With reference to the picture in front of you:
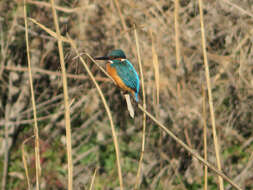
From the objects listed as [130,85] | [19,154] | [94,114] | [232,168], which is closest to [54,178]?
[19,154]

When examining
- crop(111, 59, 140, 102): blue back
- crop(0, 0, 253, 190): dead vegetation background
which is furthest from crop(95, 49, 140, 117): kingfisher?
crop(0, 0, 253, 190): dead vegetation background

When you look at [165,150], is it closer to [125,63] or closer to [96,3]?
[125,63]

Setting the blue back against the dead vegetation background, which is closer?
the blue back

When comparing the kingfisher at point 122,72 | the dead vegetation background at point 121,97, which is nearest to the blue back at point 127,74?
the kingfisher at point 122,72

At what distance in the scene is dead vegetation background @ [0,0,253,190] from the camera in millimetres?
3656

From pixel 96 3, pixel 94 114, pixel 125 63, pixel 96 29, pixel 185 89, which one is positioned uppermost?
pixel 96 3

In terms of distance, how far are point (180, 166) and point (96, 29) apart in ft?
5.69

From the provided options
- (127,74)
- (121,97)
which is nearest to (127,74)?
(127,74)

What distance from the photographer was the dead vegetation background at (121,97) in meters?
3.66

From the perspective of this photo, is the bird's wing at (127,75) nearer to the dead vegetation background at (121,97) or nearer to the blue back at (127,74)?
the blue back at (127,74)

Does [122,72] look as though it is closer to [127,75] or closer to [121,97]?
[127,75]

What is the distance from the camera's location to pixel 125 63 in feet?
10.8

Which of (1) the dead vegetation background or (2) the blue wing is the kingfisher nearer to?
(2) the blue wing

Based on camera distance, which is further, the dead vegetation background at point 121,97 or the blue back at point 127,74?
the dead vegetation background at point 121,97
